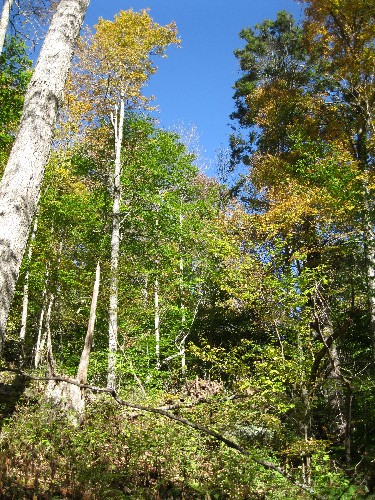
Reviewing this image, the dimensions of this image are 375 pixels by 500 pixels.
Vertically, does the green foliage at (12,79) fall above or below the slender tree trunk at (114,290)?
above

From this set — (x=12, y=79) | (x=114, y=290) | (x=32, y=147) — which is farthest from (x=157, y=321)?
(x=32, y=147)

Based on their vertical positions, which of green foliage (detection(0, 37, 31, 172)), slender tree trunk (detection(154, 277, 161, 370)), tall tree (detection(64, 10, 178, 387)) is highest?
tall tree (detection(64, 10, 178, 387))

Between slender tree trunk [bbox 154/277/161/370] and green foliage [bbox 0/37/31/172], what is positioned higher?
green foliage [bbox 0/37/31/172]

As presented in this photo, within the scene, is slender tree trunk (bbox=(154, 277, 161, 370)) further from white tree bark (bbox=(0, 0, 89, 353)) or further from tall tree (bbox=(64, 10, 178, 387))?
white tree bark (bbox=(0, 0, 89, 353))

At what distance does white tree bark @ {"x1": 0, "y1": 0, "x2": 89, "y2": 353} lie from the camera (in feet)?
12.3

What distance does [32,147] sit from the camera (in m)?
4.12

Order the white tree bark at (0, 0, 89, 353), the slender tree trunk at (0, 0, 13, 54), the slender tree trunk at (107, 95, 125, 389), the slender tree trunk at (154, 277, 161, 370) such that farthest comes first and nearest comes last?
the slender tree trunk at (154, 277, 161, 370)
the slender tree trunk at (107, 95, 125, 389)
the slender tree trunk at (0, 0, 13, 54)
the white tree bark at (0, 0, 89, 353)

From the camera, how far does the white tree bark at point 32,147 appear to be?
374 centimetres

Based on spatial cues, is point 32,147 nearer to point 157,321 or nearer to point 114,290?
point 114,290

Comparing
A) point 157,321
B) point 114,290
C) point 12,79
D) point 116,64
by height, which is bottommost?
point 157,321

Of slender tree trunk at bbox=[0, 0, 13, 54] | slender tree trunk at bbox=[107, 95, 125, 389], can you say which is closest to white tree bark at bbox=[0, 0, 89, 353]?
slender tree trunk at bbox=[0, 0, 13, 54]

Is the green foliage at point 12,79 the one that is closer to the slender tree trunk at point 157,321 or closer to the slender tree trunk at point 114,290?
the slender tree trunk at point 114,290

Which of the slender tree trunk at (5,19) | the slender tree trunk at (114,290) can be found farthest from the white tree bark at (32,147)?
the slender tree trunk at (114,290)

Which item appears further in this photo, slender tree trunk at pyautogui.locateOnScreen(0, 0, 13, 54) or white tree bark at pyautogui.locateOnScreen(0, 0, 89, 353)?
slender tree trunk at pyautogui.locateOnScreen(0, 0, 13, 54)
